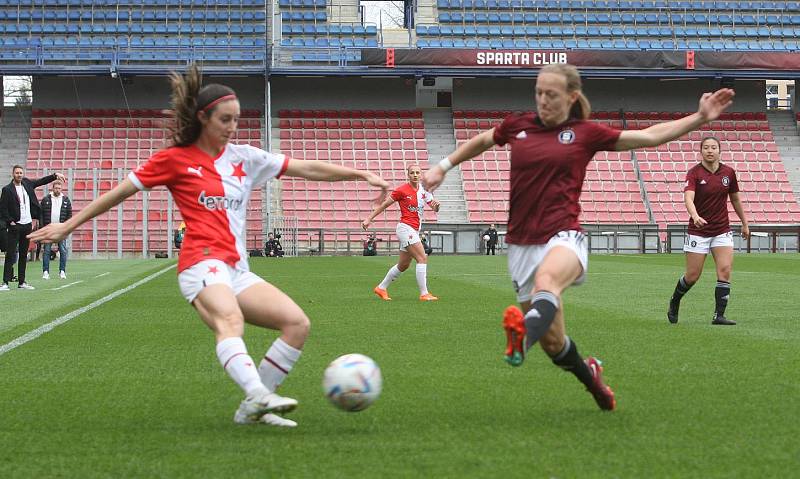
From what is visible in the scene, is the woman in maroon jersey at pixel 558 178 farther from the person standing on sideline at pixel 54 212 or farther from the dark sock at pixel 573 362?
the person standing on sideline at pixel 54 212

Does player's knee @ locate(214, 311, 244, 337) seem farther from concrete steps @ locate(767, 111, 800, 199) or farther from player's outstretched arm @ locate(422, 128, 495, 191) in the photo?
concrete steps @ locate(767, 111, 800, 199)

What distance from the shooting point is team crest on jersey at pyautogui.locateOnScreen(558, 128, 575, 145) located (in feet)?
19.2

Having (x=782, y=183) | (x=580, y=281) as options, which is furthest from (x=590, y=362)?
(x=782, y=183)

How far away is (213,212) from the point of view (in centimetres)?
554

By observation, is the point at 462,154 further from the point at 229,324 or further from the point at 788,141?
the point at 788,141

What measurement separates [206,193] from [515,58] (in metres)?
40.5

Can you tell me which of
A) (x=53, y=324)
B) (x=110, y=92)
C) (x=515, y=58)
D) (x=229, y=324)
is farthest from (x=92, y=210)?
(x=110, y=92)

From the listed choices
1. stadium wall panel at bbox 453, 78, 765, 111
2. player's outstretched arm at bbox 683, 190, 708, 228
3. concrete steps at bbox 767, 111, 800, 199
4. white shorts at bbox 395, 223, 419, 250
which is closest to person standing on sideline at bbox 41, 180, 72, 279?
white shorts at bbox 395, 223, 419, 250

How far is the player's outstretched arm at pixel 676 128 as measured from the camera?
18.7ft

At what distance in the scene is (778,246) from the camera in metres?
42.4

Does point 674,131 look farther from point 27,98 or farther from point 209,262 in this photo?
point 27,98

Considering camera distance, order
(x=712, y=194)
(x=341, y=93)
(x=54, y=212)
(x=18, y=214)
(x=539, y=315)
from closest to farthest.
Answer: (x=539, y=315)
(x=712, y=194)
(x=18, y=214)
(x=54, y=212)
(x=341, y=93)

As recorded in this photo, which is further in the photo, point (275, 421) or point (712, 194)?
point (712, 194)

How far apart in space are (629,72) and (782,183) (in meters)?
8.10
